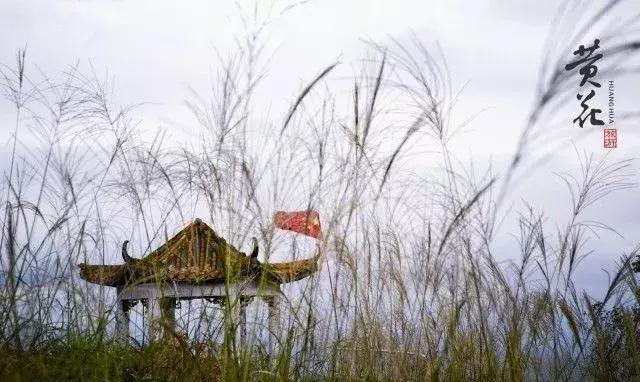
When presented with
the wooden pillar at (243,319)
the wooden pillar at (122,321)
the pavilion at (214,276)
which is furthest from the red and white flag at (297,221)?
the wooden pillar at (122,321)

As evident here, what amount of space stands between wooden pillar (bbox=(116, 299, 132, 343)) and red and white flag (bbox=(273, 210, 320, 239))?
0.87 metres

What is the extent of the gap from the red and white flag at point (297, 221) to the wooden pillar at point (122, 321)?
87cm

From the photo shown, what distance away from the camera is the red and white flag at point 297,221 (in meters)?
2.69

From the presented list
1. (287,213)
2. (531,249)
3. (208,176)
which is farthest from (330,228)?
(531,249)

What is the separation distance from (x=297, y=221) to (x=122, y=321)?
0.99 metres

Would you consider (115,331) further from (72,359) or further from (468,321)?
(468,321)

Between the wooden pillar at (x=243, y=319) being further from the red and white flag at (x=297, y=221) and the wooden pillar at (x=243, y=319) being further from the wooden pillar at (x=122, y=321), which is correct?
the wooden pillar at (x=122, y=321)

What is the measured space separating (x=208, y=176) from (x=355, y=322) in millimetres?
809

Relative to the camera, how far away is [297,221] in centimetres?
272

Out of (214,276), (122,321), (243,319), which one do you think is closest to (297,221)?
(243,319)

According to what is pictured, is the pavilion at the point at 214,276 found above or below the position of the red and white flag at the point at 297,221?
below

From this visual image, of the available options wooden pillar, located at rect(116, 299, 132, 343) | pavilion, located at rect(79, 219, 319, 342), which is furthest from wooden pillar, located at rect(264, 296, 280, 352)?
wooden pillar, located at rect(116, 299, 132, 343)

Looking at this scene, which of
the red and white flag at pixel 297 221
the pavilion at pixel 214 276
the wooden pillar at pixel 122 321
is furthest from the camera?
the wooden pillar at pixel 122 321

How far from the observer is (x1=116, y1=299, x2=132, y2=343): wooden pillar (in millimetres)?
3117
